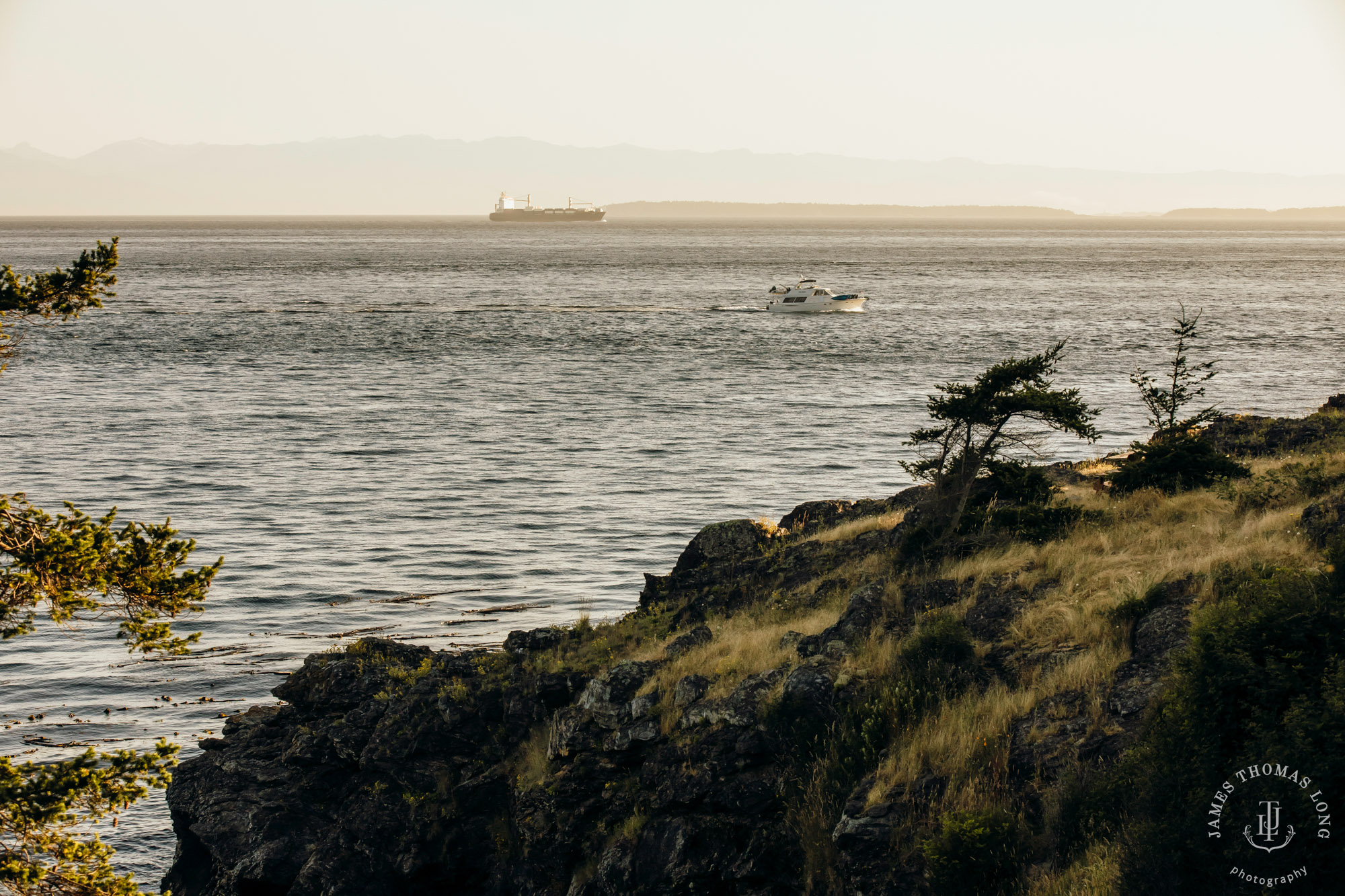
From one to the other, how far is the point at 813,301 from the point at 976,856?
305ft

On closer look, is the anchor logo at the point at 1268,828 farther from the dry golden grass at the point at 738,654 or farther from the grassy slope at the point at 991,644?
the dry golden grass at the point at 738,654

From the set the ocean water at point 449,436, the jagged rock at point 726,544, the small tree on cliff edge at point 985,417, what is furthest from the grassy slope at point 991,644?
the ocean water at point 449,436

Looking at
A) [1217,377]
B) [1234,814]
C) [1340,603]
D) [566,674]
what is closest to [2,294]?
[566,674]

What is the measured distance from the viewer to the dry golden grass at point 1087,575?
442 inches

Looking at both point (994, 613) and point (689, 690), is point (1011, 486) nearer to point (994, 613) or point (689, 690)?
point (994, 613)

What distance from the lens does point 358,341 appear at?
7656 cm

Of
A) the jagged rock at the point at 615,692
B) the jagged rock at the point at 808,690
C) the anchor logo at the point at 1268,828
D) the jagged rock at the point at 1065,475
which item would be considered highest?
the jagged rock at the point at 1065,475

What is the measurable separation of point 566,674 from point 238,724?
5584 millimetres

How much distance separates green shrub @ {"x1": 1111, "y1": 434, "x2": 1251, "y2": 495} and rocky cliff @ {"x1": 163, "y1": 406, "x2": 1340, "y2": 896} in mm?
1102

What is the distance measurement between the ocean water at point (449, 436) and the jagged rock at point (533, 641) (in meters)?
4.92

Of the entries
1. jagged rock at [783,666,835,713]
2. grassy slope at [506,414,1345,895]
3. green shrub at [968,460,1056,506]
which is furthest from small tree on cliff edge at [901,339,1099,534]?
jagged rock at [783,666,835,713]

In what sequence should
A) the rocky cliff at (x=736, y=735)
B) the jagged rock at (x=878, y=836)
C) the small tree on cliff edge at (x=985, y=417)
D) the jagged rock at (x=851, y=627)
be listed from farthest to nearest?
1. the small tree on cliff edge at (x=985, y=417)
2. the jagged rock at (x=851, y=627)
3. the rocky cliff at (x=736, y=735)
4. the jagged rock at (x=878, y=836)

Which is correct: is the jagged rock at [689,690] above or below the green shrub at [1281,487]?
below

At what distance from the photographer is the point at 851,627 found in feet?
46.4
